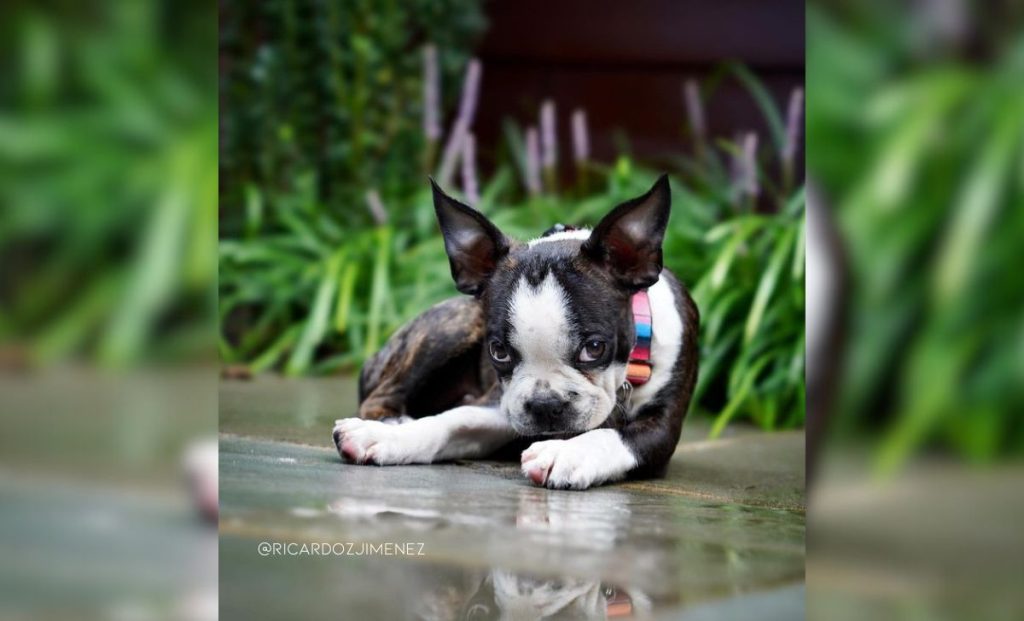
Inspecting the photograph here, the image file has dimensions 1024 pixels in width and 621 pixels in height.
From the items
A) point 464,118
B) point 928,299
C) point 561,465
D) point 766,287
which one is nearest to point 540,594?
point 561,465

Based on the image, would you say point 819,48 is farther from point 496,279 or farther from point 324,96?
point 324,96

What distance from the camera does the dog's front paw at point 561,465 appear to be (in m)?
2.11

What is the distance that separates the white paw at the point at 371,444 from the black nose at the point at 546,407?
1.04ft

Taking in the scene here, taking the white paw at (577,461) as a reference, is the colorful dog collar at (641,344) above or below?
above

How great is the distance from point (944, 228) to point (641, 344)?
78 cm

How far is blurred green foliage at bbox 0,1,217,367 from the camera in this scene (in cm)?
179

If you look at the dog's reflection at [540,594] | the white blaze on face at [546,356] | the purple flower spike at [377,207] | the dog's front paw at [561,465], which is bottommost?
the dog's reflection at [540,594]

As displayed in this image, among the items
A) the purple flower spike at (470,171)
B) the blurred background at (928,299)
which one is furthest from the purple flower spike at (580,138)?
the blurred background at (928,299)

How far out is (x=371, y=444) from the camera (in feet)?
7.36

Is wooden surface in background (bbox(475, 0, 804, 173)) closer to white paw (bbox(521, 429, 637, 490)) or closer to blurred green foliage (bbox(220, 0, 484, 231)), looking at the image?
blurred green foliage (bbox(220, 0, 484, 231))

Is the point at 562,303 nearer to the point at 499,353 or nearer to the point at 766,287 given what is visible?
the point at 499,353

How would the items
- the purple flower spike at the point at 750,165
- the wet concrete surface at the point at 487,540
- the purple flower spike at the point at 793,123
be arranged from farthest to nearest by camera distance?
the purple flower spike at the point at 750,165, the purple flower spike at the point at 793,123, the wet concrete surface at the point at 487,540

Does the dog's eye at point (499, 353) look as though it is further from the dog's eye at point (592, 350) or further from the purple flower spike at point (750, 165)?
the purple flower spike at point (750, 165)

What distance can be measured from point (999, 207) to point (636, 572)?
0.89 m
